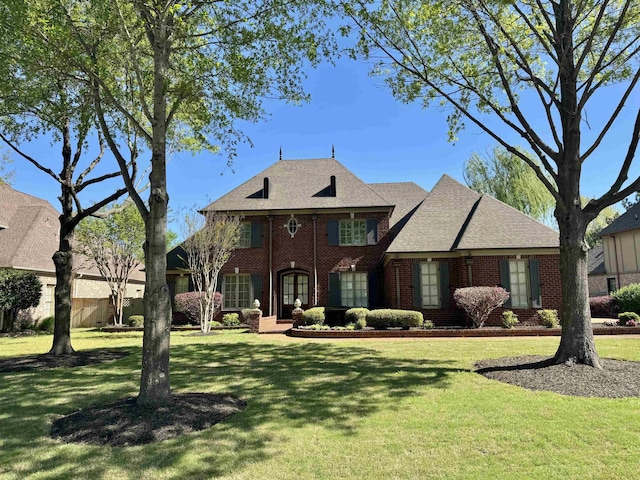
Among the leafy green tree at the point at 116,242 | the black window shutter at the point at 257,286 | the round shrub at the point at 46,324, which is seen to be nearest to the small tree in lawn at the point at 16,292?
the round shrub at the point at 46,324

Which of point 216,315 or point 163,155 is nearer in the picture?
point 163,155

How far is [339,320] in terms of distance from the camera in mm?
17844

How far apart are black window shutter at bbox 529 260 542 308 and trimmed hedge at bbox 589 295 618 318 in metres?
6.33

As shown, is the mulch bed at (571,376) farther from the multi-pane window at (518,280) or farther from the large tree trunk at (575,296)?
the multi-pane window at (518,280)

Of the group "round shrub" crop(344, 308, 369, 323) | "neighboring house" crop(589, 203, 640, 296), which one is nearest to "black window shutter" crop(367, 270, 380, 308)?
Result: "round shrub" crop(344, 308, 369, 323)

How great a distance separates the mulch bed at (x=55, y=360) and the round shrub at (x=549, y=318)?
13228mm

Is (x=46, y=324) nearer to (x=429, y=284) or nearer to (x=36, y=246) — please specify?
(x=36, y=246)

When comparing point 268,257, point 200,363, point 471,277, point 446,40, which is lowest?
point 200,363

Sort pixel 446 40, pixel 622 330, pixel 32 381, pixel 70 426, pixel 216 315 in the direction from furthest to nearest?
Result: pixel 216 315, pixel 622 330, pixel 446 40, pixel 32 381, pixel 70 426

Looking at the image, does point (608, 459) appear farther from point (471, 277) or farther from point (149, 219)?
point (471, 277)

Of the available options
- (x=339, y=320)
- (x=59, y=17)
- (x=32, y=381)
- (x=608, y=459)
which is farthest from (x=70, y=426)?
(x=339, y=320)

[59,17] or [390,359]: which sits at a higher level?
[59,17]

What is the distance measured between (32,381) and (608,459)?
8876mm

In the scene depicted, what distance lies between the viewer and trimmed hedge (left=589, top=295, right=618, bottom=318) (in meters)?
19.3
